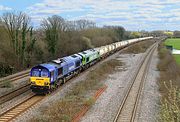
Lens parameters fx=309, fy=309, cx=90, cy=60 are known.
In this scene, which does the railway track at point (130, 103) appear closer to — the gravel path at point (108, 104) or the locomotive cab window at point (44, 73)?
the gravel path at point (108, 104)

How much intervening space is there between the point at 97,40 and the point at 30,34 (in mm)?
43164

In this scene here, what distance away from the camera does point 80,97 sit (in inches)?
1014

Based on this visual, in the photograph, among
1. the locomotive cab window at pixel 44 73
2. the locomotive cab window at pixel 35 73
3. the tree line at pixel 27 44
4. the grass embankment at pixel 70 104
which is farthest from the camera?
the tree line at pixel 27 44

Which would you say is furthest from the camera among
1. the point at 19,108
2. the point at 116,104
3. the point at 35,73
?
the point at 35,73

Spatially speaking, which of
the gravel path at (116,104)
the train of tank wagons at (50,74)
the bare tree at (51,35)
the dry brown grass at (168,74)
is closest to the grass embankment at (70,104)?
the gravel path at (116,104)

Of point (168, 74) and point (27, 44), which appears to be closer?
point (168, 74)

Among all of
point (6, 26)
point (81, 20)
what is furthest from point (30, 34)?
point (81, 20)

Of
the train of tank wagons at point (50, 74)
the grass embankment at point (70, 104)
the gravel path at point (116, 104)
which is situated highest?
the train of tank wagons at point (50, 74)

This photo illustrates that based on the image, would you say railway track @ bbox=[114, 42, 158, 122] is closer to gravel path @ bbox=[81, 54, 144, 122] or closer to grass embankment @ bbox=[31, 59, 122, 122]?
gravel path @ bbox=[81, 54, 144, 122]

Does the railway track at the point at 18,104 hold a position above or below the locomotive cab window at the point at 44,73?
below

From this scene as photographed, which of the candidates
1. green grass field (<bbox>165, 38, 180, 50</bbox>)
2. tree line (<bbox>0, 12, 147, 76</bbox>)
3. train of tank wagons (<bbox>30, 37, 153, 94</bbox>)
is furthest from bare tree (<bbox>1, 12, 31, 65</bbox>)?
green grass field (<bbox>165, 38, 180, 50</bbox>)

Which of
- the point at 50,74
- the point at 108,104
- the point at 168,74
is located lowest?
the point at 108,104

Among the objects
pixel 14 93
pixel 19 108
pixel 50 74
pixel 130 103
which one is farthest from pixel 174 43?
pixel 19 108

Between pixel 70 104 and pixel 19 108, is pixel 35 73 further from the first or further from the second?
pixel 70 104
